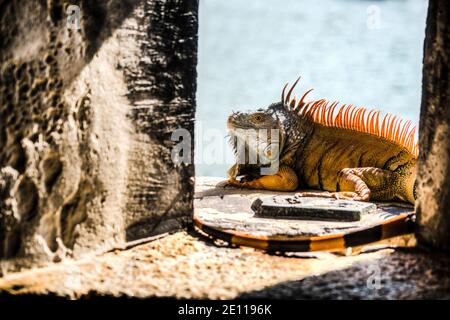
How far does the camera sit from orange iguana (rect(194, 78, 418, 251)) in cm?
457

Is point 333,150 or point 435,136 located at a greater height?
point 435,136

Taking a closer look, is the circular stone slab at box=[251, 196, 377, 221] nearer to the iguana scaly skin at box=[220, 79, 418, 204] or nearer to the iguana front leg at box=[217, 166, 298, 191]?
the iguana scaly skin at box=[220, 79, 418, 204]

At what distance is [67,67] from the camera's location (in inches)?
99.3

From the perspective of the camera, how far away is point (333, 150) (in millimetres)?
5352

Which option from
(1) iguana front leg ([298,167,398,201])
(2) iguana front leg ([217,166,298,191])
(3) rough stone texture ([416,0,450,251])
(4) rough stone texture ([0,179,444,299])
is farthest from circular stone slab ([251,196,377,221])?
(2) iguana front leg ([217,166,298,191])

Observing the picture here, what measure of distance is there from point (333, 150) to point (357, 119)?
0.37 m

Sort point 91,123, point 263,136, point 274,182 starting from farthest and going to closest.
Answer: point 263,136 → point 274,182 → point 91,123

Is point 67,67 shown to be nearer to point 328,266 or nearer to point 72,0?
point 72,0

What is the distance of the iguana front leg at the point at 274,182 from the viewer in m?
5.19

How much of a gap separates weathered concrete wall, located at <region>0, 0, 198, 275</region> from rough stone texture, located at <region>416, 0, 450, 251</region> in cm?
125

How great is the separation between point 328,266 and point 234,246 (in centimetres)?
57

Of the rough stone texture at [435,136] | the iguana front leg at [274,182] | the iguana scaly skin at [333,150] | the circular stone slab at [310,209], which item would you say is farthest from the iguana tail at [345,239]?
the iguana front leg at [274,182]

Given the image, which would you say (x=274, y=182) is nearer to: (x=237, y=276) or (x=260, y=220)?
(x=260, y=220)

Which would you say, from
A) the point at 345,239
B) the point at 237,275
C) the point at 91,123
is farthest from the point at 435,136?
the point at 91,123
